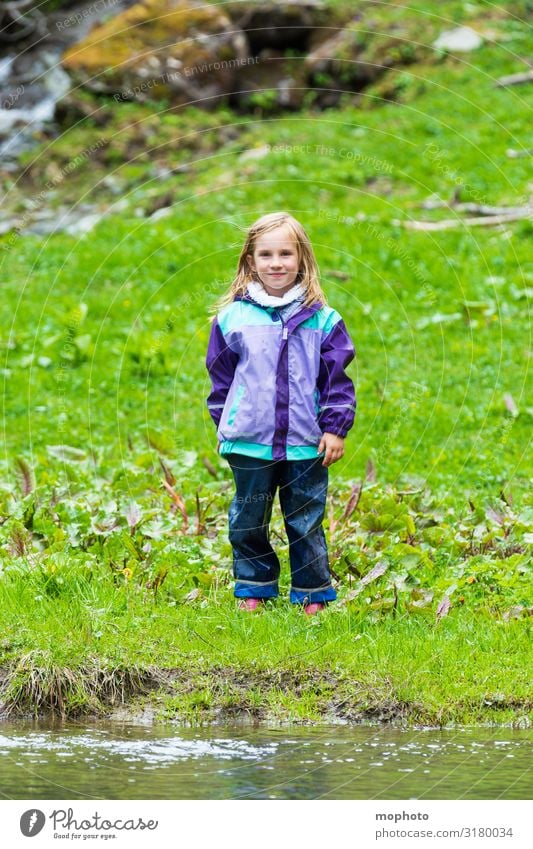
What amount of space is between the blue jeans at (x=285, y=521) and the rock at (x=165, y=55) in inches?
609

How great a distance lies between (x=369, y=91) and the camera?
21.4 metres

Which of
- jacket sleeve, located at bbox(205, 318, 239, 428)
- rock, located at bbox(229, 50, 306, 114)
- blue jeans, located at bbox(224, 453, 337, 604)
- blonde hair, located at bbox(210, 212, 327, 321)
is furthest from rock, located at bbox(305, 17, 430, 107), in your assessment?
blue jeans, located at bbox(224, 453, 337, 604)

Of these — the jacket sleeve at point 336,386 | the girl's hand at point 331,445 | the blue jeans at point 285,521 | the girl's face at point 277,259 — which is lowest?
the blue jeans at point 285,521

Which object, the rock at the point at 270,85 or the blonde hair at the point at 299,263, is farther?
the rock at the point at 270,85

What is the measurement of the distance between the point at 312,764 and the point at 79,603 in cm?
175

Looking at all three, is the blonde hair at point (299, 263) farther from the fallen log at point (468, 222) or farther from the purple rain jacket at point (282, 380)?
the fallen log at point (468, 222)

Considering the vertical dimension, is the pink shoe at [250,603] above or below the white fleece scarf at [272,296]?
below

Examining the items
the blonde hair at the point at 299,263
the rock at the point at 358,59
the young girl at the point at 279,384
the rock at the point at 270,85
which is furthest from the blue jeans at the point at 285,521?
the rock at the point at 358,59

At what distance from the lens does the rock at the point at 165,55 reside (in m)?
20.4

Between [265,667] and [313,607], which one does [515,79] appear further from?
[265,667]

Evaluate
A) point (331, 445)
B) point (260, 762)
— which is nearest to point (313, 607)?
point (331, 445)

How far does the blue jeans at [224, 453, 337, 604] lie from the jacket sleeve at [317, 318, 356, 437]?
7.6 inches

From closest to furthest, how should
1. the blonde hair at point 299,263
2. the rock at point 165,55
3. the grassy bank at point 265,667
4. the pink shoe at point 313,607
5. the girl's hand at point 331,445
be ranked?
the grassy bank at point 265,667, the girl's hand at point 331,445, the blonde hair at point 299,263, the pink shoe at point 313,607, the rock at point 165,55

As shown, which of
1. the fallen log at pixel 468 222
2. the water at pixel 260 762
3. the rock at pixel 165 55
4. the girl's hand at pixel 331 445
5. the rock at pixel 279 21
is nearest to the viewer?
the water at pixel 260 762
